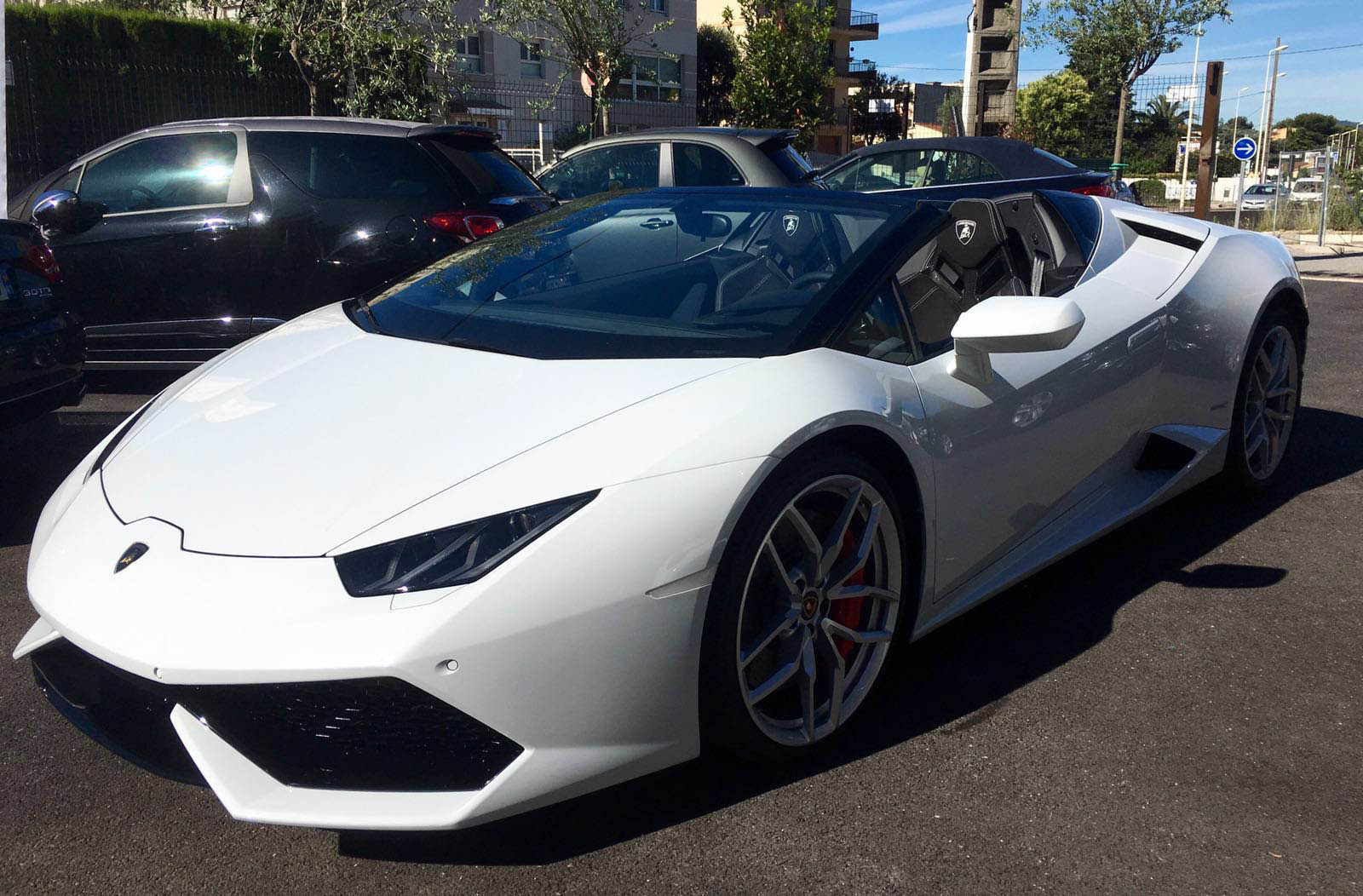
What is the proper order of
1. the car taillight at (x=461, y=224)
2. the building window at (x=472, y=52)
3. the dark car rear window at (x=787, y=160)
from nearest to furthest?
1. the car taillight at (x=461, y=224)
2. the dark car rear window at (x=787, y=160)
3. the building window at (x=472, y=52)

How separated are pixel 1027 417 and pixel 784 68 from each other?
115 feet

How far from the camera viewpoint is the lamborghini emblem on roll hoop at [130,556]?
6.91 feet

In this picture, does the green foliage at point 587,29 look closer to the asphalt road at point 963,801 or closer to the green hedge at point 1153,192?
the asphalt road at point 963,801

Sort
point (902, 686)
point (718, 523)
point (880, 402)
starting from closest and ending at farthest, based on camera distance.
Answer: point (718, 523)
point (880, 402)
point (902, 686)

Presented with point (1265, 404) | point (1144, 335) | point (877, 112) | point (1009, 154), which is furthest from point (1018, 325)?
point (877, 112)

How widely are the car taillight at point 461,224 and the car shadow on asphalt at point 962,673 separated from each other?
343cm

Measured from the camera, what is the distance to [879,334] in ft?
8.86

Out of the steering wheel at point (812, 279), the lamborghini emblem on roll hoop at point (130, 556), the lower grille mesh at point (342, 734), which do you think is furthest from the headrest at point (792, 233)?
the lamborghini emblem on roll hoop at point (130, 556)

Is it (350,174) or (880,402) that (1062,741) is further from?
(350,174)

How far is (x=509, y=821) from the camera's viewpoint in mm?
2283

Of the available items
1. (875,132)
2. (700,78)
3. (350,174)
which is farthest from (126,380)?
(875,132)

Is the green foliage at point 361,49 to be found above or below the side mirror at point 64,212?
above

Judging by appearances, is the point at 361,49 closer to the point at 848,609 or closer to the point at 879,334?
the point at 879,334

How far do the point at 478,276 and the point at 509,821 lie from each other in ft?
5.00
